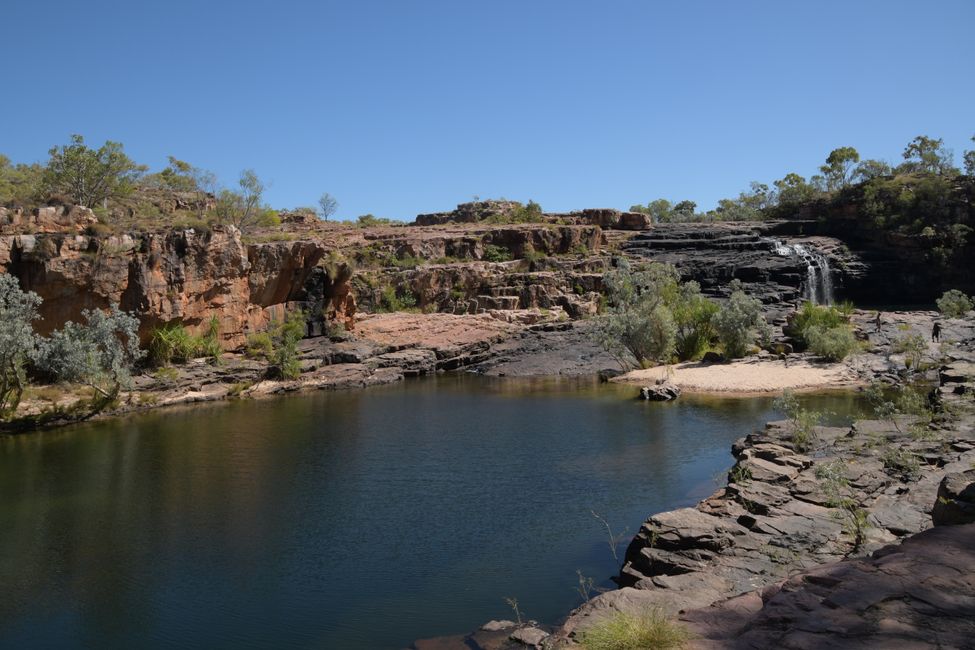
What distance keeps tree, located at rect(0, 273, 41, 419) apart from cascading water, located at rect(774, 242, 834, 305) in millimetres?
56374

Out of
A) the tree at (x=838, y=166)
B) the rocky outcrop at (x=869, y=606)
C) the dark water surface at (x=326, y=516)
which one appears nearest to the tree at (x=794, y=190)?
the tree at (x=838, y=166)

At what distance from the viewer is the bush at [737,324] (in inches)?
1601

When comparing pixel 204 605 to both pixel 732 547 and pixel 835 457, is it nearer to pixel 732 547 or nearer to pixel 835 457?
pixel 732 547

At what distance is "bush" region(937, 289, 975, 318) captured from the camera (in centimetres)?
4562

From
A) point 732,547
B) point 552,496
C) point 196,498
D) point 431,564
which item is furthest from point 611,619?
point 196,498

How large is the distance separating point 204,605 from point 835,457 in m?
15.0

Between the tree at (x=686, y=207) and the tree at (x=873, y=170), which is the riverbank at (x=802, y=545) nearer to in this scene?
the tree at (x=873, y=170)

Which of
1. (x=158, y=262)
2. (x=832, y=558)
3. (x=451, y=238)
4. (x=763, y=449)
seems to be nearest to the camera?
(x=832, y=558)

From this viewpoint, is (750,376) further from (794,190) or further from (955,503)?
(794,190)

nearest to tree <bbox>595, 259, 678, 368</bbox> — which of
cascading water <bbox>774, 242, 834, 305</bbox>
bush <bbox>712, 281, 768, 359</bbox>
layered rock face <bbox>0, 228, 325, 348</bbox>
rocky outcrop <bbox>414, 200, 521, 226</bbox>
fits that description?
bush <bbox>712, 281, 768, 359</bbox>

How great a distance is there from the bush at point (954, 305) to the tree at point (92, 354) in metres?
48.9

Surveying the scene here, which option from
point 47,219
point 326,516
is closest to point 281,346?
point 47,219

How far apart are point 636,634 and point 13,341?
29.4 metres

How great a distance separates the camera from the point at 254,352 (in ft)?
146
